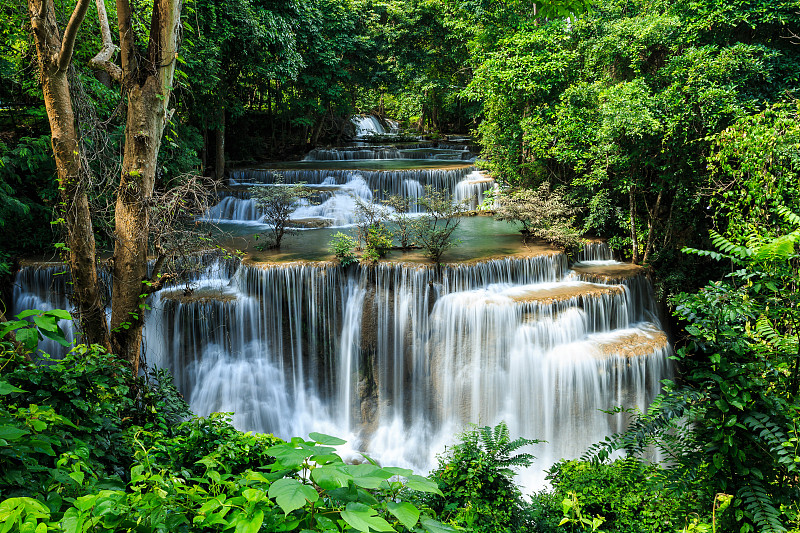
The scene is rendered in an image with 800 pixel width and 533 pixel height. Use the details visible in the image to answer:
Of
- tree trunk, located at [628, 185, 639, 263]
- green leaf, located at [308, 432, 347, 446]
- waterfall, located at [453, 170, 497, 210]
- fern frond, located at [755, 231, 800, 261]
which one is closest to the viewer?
green leaf, located at [308, 432, 347, 446]

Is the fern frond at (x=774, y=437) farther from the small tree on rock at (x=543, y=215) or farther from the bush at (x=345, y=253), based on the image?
the bush at (x=345, y=253)

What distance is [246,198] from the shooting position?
13.2 metres

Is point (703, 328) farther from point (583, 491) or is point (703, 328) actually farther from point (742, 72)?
point (742, 72)

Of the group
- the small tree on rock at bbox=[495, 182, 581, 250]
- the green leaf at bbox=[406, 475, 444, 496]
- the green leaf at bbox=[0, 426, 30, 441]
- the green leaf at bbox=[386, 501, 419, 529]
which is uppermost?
the small tree on rock at bbox=[495, 182, 581, 250]

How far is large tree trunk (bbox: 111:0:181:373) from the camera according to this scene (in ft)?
13.8

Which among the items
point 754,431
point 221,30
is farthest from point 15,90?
point 754,431

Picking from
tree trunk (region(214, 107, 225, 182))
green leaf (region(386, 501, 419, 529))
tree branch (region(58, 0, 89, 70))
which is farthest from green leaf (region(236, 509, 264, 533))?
tree trunk (region(214, 107, 225, 182))

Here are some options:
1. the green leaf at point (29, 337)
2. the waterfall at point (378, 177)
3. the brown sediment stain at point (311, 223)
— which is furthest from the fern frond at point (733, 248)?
the waterfall at point (378, 177)

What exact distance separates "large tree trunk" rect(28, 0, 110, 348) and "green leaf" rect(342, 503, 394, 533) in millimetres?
4173

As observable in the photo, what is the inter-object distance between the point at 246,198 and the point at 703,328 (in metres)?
12.1

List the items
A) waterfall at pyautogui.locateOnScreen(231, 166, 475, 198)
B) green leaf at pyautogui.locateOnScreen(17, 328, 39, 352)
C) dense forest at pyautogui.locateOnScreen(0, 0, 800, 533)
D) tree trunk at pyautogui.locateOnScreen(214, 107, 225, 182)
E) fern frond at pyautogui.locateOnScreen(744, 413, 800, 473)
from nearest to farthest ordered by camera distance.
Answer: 1. dense forest at pyautogui.locateOnScreen(0, 0, 800, 533)
2. green leaf at pyautogui.locateOnScreen(17, 328, 39, 352)
3. fern frond at pyautogui.locateOnScreen(744, 413, 800, 473)
4. waterfall at pyautogui.locateOnScreen(231, 166, 475, 198)
5. tree trunk at pyautogui.locateOnScreen(214, 107, 225, 182)

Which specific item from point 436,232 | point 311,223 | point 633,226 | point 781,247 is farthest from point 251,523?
point 311,223

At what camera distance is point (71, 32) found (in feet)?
12.4

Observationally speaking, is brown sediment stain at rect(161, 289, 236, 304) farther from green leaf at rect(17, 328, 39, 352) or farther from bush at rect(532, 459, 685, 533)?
green leaf at rect(17, 328, 39, 352)
